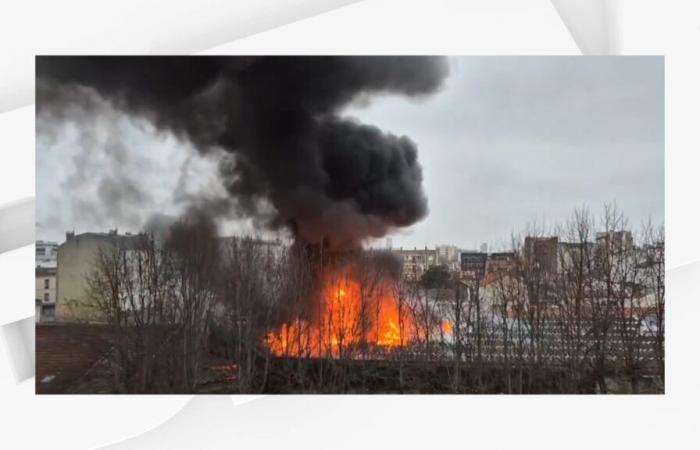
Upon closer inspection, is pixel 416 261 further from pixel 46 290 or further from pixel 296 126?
pixel 46 290

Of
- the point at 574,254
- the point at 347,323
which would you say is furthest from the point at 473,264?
the point at 347,323

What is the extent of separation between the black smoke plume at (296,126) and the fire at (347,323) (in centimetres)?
45

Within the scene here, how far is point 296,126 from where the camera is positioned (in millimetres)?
4867

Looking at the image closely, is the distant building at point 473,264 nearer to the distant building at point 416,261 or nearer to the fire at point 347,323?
the distant building at point 416,261

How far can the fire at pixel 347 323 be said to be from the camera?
490 centimetres

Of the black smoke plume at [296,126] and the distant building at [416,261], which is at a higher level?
the black smoke plume at [296,126]

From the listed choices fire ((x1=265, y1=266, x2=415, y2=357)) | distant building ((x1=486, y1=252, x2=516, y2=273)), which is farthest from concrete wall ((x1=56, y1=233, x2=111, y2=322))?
distant building ((x1=486, y1=252, x2=516, y2=273))

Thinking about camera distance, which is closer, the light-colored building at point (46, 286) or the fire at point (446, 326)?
the light-colored building at point (46, 286)

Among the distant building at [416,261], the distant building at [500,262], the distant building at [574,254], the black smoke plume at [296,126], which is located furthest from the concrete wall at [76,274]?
the distant building at [574,254]

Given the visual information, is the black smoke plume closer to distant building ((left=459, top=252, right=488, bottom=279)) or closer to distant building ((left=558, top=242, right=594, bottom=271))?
distant building ((left=459, top=252, right=488, bottom=279))
